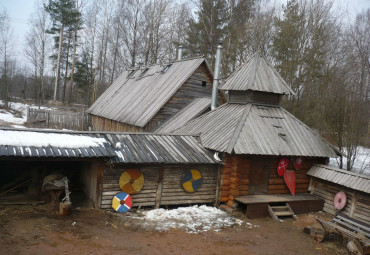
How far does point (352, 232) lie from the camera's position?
9656mm

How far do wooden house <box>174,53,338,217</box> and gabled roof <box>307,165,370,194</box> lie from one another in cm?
51

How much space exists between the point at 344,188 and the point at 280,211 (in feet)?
8.44

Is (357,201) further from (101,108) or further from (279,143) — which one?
(101,108)

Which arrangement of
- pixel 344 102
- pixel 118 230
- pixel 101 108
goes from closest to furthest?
pixel 118 230 < pixel 344 102 < pixel 101 108

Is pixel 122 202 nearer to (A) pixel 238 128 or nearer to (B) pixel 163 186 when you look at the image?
(B) pixel 163 186

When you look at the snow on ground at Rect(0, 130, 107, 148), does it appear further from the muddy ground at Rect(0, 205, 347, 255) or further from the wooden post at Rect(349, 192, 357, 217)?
the wooden post at Rect(349, 192, 357, 217)

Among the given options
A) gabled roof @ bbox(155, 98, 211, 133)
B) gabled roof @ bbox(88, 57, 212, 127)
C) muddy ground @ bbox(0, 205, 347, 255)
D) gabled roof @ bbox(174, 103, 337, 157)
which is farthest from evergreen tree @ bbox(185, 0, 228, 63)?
muddy ground @ bbox(0, 205, 347, 255)

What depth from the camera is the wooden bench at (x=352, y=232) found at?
29.2 feet

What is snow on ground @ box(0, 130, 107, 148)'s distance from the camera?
10142 millimetres

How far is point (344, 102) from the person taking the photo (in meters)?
14.9

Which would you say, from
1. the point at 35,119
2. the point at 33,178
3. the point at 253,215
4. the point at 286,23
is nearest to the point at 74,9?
the point at 35,119

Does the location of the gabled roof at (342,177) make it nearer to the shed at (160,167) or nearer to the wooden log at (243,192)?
the wooden log at (243,192)

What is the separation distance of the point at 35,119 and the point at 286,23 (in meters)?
22.3

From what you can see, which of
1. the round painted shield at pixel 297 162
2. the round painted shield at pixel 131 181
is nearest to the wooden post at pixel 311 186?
the round painted shield at pixel 297 162
